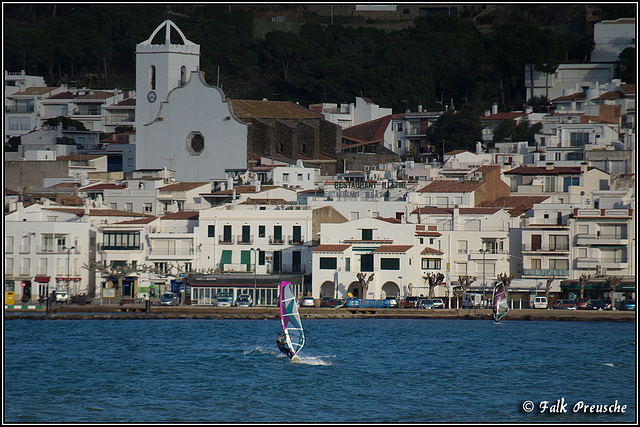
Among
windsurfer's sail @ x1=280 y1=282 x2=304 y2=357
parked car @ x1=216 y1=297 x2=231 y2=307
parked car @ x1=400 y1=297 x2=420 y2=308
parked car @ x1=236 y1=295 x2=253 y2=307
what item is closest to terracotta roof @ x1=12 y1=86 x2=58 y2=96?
parked car @ x1=236 y1=295 x2=253 y2=307

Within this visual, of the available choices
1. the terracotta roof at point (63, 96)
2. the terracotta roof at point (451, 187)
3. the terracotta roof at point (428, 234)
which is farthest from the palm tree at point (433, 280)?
the terracotta roof at point (63, 96)

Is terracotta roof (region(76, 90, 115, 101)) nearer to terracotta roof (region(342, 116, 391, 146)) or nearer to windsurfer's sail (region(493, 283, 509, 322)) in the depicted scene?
terracotta roof (region(342, 116, 391, 146))

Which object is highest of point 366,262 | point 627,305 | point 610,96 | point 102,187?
point 610,96

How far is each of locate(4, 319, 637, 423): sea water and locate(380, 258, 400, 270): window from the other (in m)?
4.03

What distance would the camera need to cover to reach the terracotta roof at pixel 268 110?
92.6 metres

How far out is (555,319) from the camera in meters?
58.6

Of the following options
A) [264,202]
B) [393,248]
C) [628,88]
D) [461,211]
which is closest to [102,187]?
[264,202]

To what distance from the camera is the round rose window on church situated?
294 ft

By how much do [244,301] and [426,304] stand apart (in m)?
9.20

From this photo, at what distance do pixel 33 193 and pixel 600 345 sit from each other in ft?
137

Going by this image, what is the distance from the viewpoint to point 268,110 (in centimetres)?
9588

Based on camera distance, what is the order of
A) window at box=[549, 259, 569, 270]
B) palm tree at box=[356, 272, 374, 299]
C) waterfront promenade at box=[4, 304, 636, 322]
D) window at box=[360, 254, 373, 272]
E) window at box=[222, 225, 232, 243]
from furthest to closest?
window at box=[222, 225, 232, 243], window at box=[549, 259, 569, 270], window at box=[360, 254, 373, 272], palm tree at box=[356, 272, 374, 299], waterfront promenade at box=[4, 304, 636, 322]

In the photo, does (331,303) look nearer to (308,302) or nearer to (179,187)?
(308,302)

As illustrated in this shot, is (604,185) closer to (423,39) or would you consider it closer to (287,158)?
(287,158)
